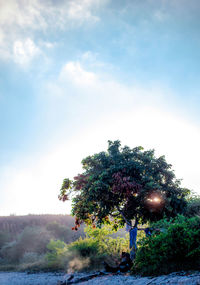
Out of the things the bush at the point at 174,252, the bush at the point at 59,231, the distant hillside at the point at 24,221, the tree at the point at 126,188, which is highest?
the tree at the point at 126,188

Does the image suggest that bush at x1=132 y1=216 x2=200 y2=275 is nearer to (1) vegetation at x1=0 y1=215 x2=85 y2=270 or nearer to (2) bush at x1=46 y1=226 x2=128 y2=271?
(2) bush at x1=46 y1=226 x2=128 y2=271

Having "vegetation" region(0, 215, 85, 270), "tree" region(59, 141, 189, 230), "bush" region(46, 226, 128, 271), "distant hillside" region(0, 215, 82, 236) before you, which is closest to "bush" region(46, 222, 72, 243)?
"vegetation" region(0, 215, 85, 270)

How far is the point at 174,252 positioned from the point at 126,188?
401 centimetres

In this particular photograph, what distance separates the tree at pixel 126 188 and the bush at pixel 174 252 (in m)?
3.50

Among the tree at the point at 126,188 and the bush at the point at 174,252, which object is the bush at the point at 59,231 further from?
the bush at the point at 174,252

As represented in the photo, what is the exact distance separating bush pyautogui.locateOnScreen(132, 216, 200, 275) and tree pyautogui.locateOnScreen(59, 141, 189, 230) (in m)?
3.50

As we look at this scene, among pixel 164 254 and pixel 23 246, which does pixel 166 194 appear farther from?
pixel 23 246

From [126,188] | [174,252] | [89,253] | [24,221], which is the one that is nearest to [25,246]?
[89,253]

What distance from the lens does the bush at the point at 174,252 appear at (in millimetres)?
5965

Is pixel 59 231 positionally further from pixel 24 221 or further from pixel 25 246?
pixel 24 221

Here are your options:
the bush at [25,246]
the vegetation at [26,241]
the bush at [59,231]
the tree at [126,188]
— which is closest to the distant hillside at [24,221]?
the vegetation at [26,241]

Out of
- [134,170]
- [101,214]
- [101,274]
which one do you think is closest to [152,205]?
[134,170]

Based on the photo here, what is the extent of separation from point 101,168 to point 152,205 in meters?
3.44

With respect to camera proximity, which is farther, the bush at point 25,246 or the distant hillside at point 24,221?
the distant hillside at point 24,221
